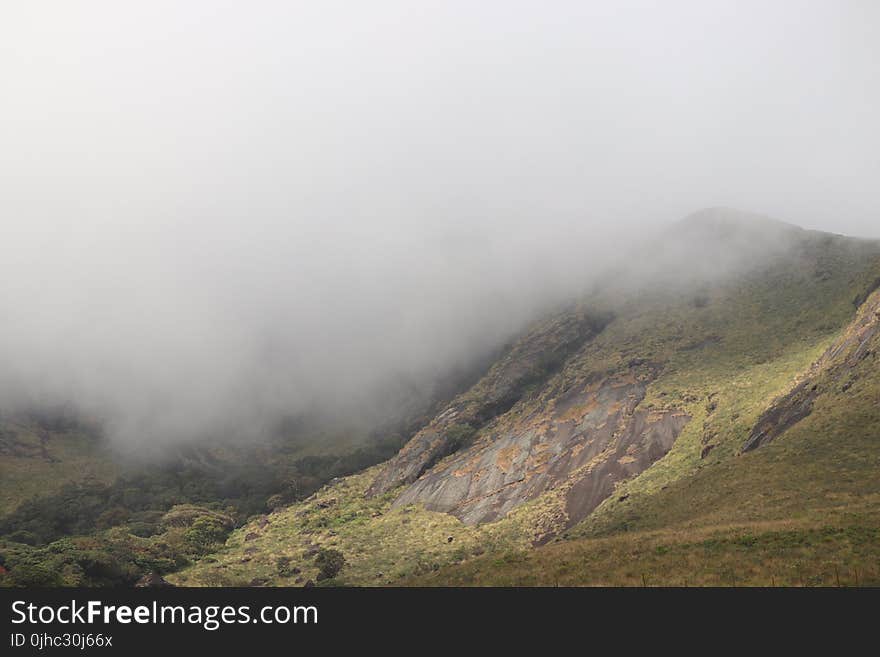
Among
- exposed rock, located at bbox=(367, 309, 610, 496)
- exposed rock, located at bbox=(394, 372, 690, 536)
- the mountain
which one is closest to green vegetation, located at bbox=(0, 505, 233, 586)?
the mountain

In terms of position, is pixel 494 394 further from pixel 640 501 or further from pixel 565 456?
pixel 640 501

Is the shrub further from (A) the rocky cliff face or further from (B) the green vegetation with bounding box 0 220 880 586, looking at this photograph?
(A) the rocky cliff face

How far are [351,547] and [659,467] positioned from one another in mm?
36533

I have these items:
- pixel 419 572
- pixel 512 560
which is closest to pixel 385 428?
pixel 419 572

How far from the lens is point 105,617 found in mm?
16078

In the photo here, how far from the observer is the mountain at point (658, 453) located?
94.5 ft

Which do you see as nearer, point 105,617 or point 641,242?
point 105,617

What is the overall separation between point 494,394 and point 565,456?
37.2 meters

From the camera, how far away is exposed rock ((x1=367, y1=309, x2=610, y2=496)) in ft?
289

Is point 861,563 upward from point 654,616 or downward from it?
downward

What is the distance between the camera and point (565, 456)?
63.0m

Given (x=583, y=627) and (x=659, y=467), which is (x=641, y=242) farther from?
(x=583, y=627)

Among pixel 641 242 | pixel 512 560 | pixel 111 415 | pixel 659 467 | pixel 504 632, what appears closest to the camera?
pixel 504 632

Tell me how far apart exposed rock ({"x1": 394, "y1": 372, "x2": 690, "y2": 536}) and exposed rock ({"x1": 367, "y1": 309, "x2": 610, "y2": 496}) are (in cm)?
726
